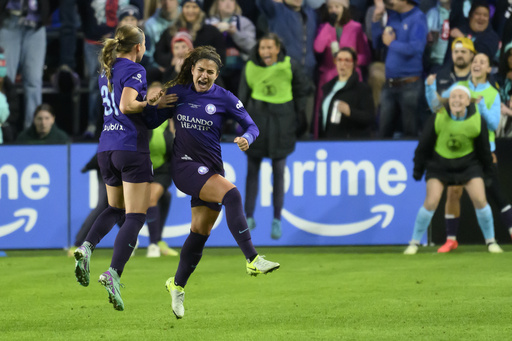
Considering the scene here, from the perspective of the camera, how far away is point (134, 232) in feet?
22.1

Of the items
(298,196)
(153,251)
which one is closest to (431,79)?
(298,196)

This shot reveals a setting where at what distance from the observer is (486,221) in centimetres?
1195

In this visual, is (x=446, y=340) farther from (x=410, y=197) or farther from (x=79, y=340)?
(x=410, y=197)

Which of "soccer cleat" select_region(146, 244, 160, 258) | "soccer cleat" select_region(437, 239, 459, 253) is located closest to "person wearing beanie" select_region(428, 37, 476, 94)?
"soccer cleat" select_region(437, 239, 459, 253)

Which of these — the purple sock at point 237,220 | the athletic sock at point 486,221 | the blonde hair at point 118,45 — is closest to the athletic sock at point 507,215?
the athletic sock at point 486,221

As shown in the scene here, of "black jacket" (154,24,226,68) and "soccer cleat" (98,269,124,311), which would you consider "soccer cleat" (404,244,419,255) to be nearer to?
"black jacket" (154,24,226,68)

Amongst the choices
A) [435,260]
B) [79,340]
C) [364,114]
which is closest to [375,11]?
[364,114]

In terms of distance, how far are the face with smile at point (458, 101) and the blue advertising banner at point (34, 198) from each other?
17.0 ft

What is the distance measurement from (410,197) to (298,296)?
4954 millimetres

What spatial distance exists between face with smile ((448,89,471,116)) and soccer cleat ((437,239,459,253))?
166cm

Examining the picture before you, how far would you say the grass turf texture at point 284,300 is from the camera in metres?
6.25

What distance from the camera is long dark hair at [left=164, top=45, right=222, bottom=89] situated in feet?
22.3

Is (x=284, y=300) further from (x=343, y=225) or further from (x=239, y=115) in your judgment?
(x=343, y=225)

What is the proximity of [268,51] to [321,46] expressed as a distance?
4.17 ft
